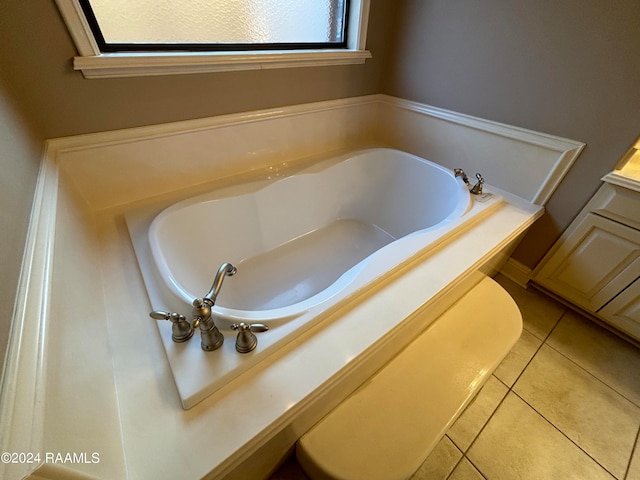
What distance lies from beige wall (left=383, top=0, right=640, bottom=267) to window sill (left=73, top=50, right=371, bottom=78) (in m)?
0.48

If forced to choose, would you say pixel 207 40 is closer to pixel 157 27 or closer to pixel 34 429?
pixel 157 27

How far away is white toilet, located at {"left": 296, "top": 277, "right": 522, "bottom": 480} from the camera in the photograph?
71 centimetres

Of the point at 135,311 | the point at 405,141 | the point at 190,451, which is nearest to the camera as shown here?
the point at 190,451

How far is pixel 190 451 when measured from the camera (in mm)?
530

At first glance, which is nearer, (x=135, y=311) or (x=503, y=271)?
(x=135, y=311)

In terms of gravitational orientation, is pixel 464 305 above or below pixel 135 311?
below

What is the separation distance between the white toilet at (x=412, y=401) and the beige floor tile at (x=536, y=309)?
1.42ft

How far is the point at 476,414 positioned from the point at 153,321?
1.19m

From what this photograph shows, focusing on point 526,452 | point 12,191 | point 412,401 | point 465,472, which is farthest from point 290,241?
point 526,452

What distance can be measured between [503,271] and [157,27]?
80.7 inches

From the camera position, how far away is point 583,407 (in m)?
1.08

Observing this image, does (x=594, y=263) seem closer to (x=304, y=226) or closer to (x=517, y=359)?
(x=517, y=359)

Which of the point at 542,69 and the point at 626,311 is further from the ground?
the point at 542,69

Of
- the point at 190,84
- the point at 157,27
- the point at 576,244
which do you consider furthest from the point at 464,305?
the point at 157,27
